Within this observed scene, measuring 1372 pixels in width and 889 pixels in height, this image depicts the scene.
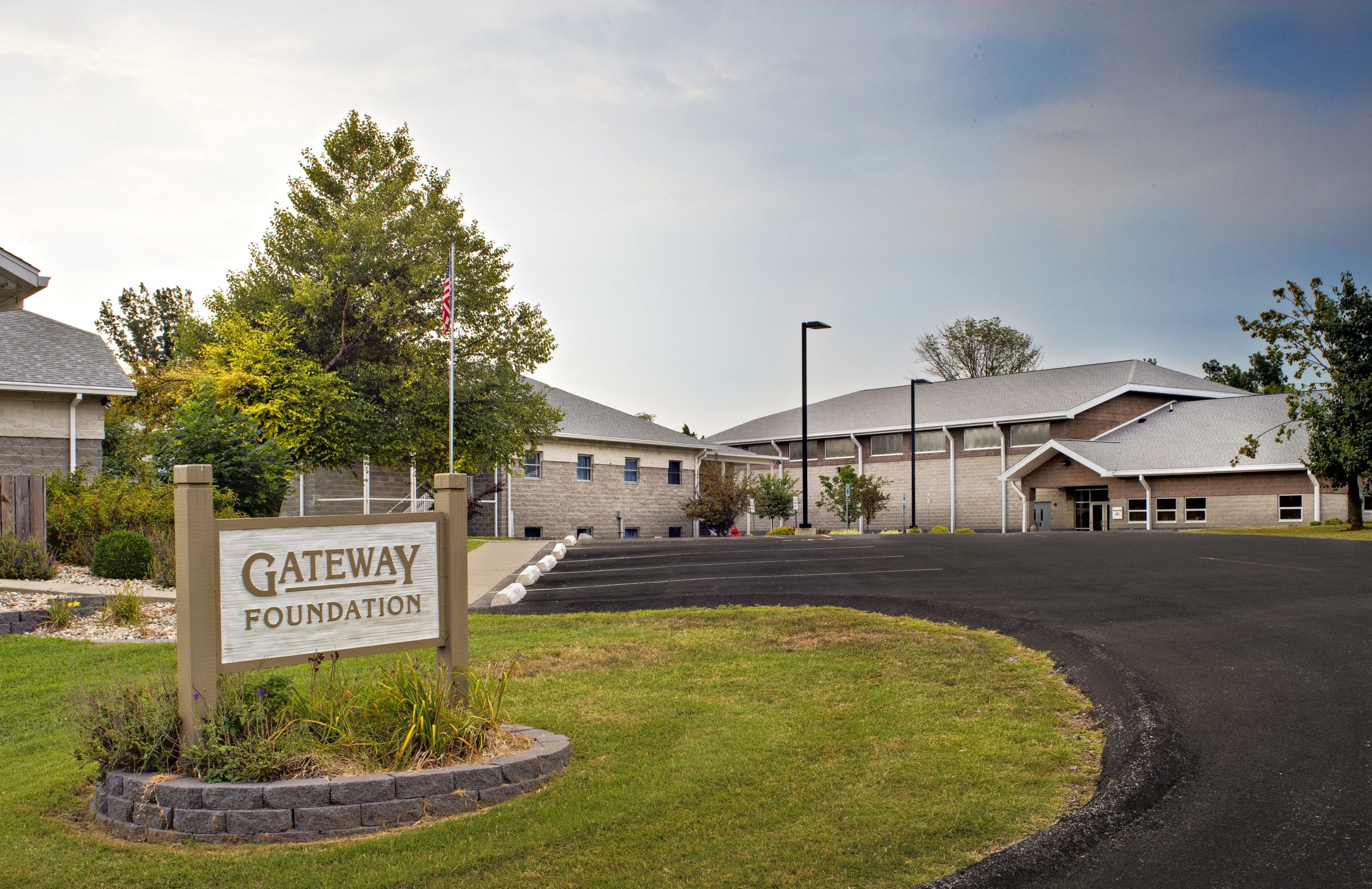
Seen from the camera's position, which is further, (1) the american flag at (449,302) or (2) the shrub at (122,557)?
(1) the american flag at (449,302)

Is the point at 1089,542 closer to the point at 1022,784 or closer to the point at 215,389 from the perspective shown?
the point at 1022,784

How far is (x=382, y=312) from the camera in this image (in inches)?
1107

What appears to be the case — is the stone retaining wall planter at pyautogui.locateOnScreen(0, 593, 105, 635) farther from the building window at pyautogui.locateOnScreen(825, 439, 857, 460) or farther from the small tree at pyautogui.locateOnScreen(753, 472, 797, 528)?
the building window at pyautogui.locateOnScreen(825, 439, 857, 460)

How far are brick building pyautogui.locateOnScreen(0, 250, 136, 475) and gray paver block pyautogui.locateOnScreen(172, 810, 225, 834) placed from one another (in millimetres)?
18869

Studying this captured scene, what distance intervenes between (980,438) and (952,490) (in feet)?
9.49

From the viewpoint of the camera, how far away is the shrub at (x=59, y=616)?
11375 mm

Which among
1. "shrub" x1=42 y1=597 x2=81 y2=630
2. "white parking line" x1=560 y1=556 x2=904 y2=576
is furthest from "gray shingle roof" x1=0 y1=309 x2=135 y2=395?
"shrub" x1=42 y1=597 x2=81 y2=630

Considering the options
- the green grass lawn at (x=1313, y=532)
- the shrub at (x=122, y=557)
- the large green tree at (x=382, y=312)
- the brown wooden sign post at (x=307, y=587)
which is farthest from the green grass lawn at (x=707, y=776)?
the green grass lawn at (x=1313, y=532)

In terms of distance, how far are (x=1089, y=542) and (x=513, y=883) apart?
21795 mm

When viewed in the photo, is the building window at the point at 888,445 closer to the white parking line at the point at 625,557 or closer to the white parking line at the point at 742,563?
the white parking line at the point at 625,557

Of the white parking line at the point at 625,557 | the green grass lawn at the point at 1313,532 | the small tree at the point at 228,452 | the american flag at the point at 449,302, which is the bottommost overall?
the green grass lawn at the point at 1313,532

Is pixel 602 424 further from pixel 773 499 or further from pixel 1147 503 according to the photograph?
pixel 1147 503

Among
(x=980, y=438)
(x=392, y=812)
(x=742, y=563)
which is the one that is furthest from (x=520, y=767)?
(x=980, y=438)

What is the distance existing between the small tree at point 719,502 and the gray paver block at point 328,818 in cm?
3551
